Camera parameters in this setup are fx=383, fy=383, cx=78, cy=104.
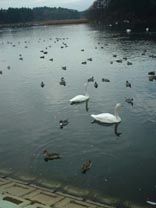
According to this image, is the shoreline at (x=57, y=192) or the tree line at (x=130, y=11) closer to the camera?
the shoreline at (x=57, y=192)

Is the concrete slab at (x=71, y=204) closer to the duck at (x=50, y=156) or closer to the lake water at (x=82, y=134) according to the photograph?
the lake water at (x=82, y=134)

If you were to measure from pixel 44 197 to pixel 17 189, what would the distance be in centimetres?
143

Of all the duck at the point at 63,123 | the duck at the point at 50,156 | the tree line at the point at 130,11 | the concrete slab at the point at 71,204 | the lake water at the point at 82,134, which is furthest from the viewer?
the tree line at the point at 130,11

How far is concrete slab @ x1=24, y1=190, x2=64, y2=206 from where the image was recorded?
1470 centimetres

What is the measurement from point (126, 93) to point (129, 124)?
25.7ft

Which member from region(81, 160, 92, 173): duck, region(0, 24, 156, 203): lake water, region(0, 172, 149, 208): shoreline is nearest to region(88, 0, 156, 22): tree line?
region(0, 24, 156, 203): lake water

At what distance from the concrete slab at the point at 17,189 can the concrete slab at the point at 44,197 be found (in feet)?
1.23

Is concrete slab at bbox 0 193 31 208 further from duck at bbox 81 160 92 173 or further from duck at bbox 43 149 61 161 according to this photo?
duck at bbox 43 149 61 161

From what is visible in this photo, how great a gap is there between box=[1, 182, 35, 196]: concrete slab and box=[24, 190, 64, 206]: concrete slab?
1.23 ft

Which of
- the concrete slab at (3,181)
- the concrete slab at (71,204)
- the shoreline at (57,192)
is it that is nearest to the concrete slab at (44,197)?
the shoreline at (57,192)

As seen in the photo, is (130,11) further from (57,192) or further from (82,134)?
(57,192)

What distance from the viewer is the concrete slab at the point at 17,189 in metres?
15.6

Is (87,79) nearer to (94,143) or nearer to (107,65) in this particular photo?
(107,65)

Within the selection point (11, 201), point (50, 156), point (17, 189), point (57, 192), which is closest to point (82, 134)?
point (50, 156)
